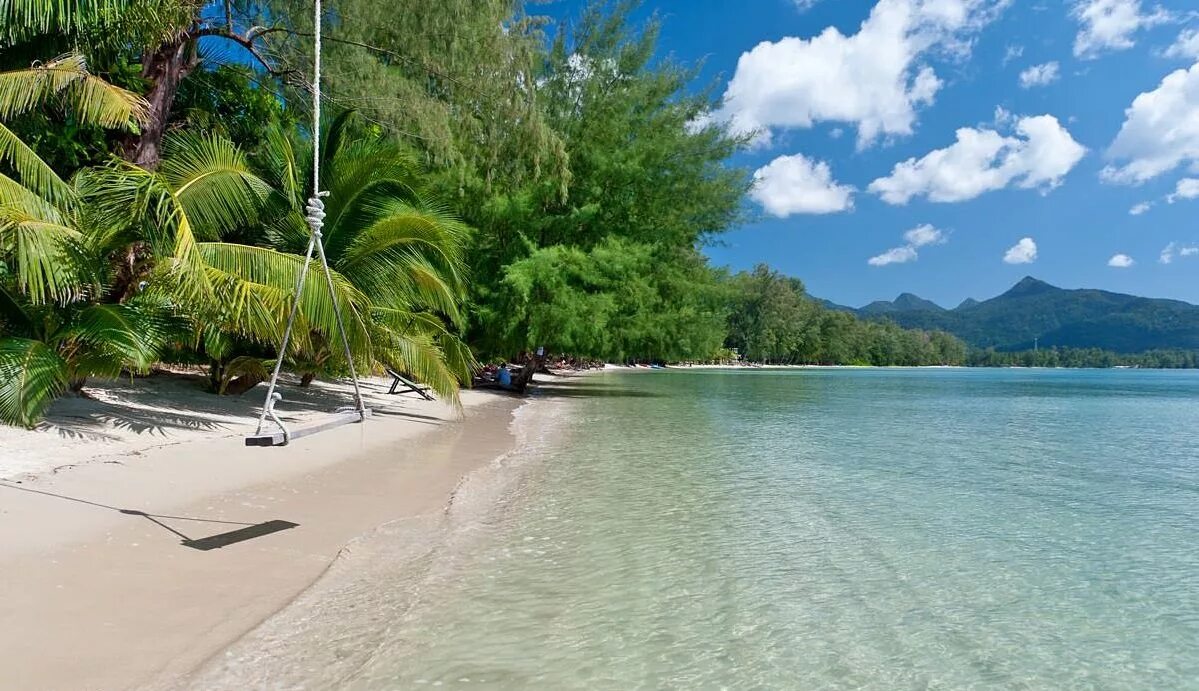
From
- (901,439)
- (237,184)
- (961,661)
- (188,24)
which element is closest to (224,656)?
(961,661)

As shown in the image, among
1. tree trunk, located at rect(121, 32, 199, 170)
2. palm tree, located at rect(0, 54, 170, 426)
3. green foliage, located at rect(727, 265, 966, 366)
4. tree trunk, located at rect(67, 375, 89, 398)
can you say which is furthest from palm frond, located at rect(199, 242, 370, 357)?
green foliage, located at rect(727, 265, 966, 366)

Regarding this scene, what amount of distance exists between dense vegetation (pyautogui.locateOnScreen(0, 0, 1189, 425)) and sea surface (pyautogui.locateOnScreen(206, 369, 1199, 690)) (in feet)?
15.1

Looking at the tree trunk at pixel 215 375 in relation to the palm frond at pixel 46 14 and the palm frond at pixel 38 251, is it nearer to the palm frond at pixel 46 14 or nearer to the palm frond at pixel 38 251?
the palm frond at pixel 38 251

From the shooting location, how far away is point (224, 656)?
3.18 metres

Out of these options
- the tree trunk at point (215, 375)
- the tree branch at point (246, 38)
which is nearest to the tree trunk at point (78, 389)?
the tree trunk at point (215, 375)

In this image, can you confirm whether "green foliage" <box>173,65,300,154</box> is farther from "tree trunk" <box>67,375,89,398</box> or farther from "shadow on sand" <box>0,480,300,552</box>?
"shadow on sand" <box>0,480,300,552</box>

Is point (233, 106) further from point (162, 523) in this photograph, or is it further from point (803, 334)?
point (803, 334)

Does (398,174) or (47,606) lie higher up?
(398,174)

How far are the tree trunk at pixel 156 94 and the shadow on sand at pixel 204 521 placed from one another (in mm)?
6217

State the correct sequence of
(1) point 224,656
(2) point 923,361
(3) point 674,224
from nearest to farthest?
(1) point 224,656 < (3) point 674,224 < (2) point 923,361

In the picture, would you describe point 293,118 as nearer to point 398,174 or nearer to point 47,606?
point 398,174

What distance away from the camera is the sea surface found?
3.36 m

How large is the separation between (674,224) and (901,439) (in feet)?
44.7

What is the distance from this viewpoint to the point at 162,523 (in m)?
5.01
